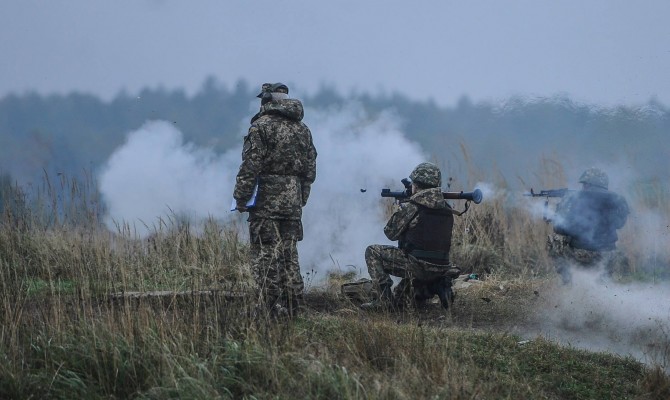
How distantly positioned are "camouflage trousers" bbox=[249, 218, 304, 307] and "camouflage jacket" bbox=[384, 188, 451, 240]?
5.00 ft

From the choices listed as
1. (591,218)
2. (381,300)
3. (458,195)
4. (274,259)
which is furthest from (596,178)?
(274,259)

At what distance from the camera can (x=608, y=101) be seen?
44.1ft

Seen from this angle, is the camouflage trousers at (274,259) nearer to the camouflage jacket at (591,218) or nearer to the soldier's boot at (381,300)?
the soldier's boot at (381,300)

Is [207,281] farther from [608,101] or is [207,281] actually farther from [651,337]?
[608,101]

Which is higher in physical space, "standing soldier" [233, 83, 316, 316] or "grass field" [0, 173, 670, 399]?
"standing soldier" [233, 83, 316, 316]

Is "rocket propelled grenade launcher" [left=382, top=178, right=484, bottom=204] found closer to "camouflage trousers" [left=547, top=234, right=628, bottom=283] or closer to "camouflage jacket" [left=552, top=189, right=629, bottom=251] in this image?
"camouflage jacket" [left=552, top=189, right=629, bottom=251]

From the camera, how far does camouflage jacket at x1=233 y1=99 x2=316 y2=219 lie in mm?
8211

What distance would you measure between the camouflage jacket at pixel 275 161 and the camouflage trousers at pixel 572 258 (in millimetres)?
4393

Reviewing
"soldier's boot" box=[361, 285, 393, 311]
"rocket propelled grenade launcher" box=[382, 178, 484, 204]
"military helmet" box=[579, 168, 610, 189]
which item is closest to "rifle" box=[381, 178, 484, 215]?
"rocket propelled grenade launcher" box=[382, 178, 484, 204]

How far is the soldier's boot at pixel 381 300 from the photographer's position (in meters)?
8.99

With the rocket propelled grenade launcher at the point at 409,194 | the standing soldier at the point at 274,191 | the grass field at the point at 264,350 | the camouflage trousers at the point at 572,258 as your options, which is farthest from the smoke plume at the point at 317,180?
the standing soldier at the point at 274,191

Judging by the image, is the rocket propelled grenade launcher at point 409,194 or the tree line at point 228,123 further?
the tree line at point 228,123

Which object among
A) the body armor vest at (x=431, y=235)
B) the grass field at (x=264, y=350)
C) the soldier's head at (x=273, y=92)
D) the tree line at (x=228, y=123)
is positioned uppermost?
the tree line at (x=228, y=123)

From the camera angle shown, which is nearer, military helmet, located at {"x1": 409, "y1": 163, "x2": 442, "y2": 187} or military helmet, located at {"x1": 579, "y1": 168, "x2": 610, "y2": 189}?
military helmet, located at {"x1": 409, "y1": 163, "x2": 442, "y2": 187}
